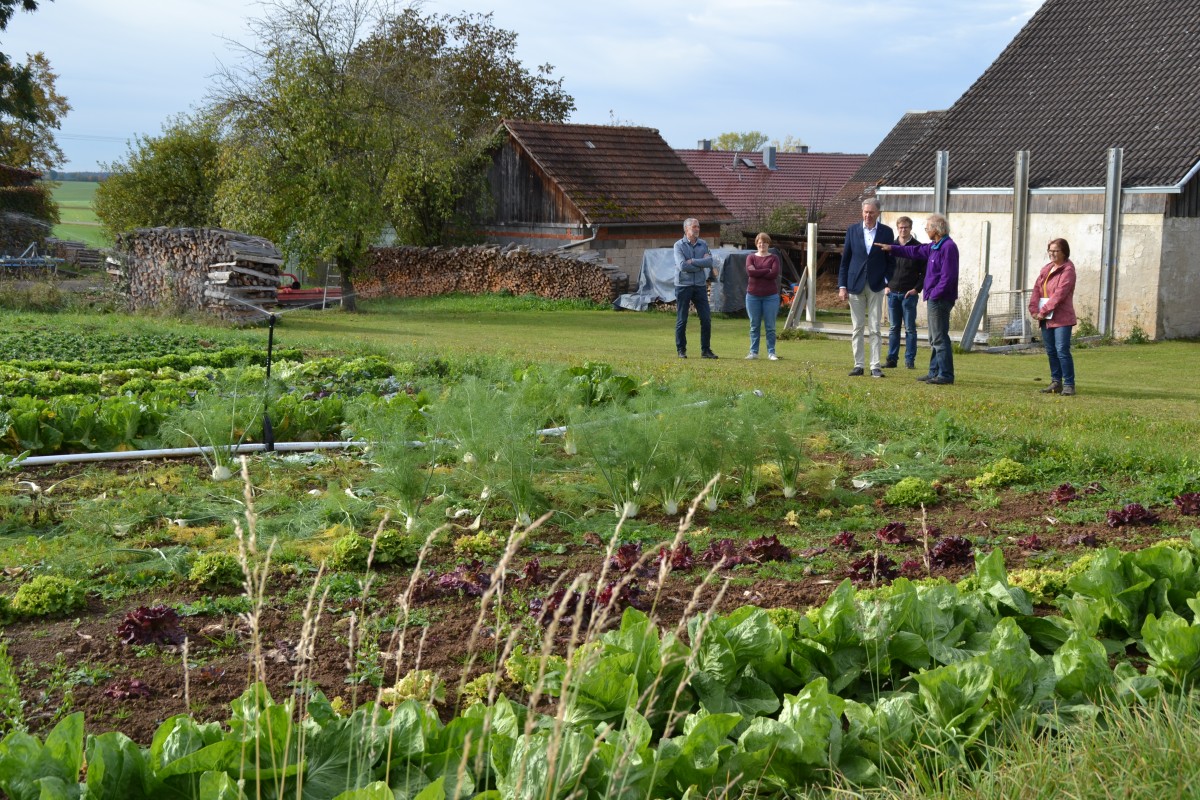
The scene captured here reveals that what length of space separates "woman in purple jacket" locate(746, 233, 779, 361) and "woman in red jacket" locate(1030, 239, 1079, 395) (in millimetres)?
3572

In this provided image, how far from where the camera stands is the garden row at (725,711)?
300cm

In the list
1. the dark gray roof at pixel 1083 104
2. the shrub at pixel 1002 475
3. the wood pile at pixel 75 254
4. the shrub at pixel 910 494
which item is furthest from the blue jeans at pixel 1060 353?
the wood pile at pixel 75 254

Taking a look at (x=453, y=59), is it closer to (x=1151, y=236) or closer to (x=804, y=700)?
(x=1151, y=236)

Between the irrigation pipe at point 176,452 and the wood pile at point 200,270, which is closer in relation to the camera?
the irrigation pipe at point 176,452

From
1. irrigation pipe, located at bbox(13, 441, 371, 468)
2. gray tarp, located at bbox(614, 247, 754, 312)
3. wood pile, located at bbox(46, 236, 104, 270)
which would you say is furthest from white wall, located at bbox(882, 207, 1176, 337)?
wood pile, located at bbox(46, 236, 104, 270)

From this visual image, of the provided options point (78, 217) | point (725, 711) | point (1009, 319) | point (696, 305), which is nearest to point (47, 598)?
point (725, 711)

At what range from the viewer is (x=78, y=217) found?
103 meters

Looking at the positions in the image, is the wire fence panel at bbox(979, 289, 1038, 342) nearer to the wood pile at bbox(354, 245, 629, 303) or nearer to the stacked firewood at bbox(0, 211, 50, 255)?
the wood pile at bbox(354, 245, 629, 303)

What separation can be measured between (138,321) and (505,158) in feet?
56.0

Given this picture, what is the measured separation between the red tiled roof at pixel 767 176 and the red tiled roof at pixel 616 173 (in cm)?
1538

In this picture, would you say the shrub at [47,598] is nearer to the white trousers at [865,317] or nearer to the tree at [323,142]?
the white trousers at [865,317]

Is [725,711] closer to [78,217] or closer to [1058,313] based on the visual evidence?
[1058,313]

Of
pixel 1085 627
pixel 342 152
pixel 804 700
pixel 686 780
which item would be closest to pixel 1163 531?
pixel 1085 627

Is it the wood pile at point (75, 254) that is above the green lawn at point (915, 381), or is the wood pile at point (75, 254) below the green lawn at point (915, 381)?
above
